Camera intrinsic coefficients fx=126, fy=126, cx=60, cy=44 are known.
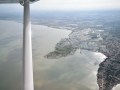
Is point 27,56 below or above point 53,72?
above

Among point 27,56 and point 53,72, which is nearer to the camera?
point 27,56

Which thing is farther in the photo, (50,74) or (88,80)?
(50,74)

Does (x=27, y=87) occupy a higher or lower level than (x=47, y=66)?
higher

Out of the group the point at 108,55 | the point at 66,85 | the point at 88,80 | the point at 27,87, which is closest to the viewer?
the point at 27,87

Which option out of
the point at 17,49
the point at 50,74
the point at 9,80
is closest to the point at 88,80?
the point at 50,74

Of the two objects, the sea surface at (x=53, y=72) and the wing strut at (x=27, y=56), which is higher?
the wing strut at (x=27, y=56)

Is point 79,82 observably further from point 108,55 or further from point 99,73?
point 108,55

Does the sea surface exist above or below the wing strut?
below

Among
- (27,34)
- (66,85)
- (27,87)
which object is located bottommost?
(66,85)

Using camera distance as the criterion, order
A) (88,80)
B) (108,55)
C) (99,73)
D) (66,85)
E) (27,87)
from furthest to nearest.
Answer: (108,55), (99,73), (88,80), (66,85), (27,87)

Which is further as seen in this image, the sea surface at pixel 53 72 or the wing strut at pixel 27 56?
the sea surface at pixel 53 72

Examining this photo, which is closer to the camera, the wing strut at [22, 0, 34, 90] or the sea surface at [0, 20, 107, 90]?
the wing strut at [22, 0, 34, 90]
